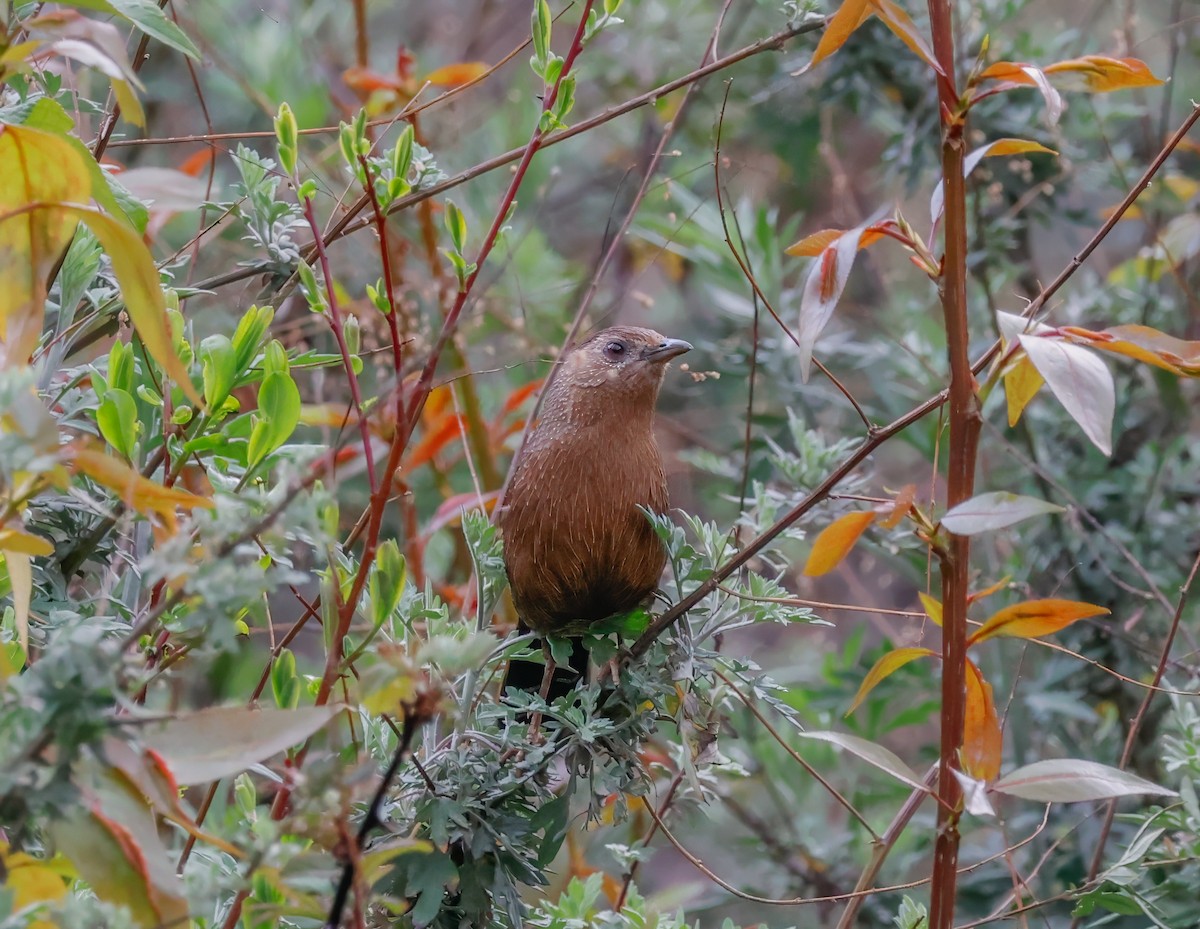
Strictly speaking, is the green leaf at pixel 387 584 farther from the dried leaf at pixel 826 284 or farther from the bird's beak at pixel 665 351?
the bird's beak at pixel 665 351

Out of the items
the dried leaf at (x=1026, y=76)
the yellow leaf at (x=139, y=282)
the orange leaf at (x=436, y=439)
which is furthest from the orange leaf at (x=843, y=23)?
the orange leaf at (x=436, y=439)

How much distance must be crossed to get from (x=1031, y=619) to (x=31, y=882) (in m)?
0.94

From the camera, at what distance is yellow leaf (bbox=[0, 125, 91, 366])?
116cm

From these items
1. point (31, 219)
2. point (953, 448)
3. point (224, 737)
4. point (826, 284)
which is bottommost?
point (224, 737)

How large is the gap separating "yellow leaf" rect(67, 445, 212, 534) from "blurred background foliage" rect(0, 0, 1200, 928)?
23cm

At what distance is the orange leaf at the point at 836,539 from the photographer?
1.24 m

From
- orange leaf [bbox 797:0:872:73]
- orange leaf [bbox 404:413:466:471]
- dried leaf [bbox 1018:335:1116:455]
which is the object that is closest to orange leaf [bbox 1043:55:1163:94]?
orange leaf [bbox 797:0:872:73]

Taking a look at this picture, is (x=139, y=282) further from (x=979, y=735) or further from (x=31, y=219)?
(x=979, y=735)

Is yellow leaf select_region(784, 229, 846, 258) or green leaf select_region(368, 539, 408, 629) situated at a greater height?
yellow leaf select_region(784, 229, 846, 258)

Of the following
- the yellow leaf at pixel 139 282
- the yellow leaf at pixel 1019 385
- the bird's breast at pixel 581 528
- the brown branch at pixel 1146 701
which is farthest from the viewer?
the bird's breast at pixel 581 528

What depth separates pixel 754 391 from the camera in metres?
2.97

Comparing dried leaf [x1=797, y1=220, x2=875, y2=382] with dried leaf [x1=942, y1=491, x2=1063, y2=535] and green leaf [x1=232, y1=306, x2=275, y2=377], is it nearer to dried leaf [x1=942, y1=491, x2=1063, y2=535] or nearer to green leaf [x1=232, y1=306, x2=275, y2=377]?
dried leaf [x1=942, y1=491, x2=1063, y2=535]

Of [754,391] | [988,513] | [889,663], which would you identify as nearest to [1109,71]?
[988,513]

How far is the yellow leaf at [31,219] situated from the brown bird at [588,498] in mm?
938
